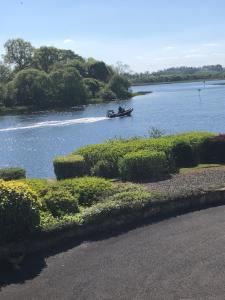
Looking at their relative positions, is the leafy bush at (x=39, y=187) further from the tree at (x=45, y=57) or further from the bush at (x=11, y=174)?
the tree at (x=45, y=57)

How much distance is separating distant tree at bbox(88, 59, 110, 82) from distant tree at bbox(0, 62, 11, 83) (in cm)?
2131

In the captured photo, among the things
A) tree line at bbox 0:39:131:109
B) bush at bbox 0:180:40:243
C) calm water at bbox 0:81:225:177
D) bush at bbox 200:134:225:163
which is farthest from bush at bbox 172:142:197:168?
tree line at bbox 0:39:131:109

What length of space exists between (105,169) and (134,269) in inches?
304

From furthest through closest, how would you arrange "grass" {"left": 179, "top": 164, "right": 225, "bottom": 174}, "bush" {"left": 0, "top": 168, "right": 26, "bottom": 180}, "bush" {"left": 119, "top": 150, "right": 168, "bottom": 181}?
"grass" {"left": 179, "top": 164, "right": 225, "bottom": 174}
"bush" {"left": 0, "top": 168, "right": 26, "bottom": 180}
"bush" {"left": 119, "top": 150, "right": 168, "bottom": 181}

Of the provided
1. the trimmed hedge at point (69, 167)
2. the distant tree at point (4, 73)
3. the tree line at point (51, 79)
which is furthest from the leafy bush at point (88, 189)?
the distant tree at point (4, 73)

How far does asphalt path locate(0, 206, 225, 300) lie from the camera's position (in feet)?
26.4

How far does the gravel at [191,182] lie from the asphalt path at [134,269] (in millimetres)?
1833

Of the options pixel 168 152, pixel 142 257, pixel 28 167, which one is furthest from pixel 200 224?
pixel 28 167

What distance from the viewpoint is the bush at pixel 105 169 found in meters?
16.4

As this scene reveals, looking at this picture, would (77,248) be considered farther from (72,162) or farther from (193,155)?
(193,155)

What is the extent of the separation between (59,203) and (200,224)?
291cm

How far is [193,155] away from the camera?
1756cm

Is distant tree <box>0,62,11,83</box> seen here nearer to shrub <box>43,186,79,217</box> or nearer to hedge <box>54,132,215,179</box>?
hedge <box>54,132,215,179</box>

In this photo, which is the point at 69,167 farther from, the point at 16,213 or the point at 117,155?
the point at 16,213
